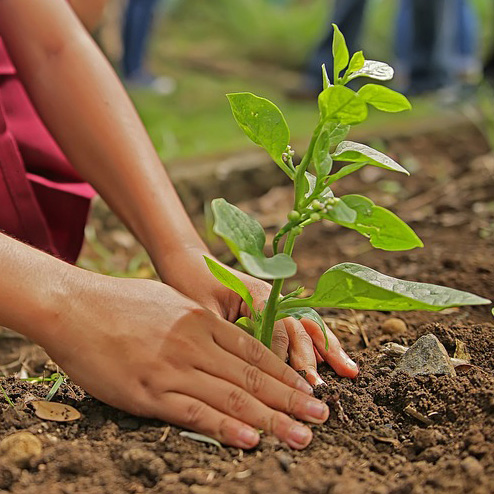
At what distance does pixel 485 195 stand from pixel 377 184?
1.69ft

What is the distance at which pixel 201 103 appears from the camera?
155 inches

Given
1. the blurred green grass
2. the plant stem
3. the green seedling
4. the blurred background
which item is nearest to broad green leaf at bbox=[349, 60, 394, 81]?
the green seedling

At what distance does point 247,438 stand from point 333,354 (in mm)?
272

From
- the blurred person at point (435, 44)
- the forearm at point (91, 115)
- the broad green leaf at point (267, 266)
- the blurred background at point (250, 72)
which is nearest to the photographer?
the broad green leaf at point (267, 266)

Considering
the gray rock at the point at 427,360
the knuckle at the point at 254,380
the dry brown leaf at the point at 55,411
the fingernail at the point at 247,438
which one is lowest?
the gray rock at the point at 427,360

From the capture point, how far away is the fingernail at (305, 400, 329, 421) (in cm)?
108

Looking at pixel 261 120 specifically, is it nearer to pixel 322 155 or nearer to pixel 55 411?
pixel 322 155

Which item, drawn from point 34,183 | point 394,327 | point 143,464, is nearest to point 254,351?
point 143,464

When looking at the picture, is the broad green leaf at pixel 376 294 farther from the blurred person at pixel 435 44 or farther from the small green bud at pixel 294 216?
the blurred person at pixel 435 44

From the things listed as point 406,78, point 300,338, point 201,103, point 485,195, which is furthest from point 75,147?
point 406,78

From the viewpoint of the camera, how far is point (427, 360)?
1223 mm

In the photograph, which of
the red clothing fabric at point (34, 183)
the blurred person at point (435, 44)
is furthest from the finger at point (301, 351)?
the blurred person at point (435, 44)

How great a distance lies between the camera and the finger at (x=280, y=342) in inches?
47.1

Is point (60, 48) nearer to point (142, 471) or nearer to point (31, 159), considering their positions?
point (31, 159)
